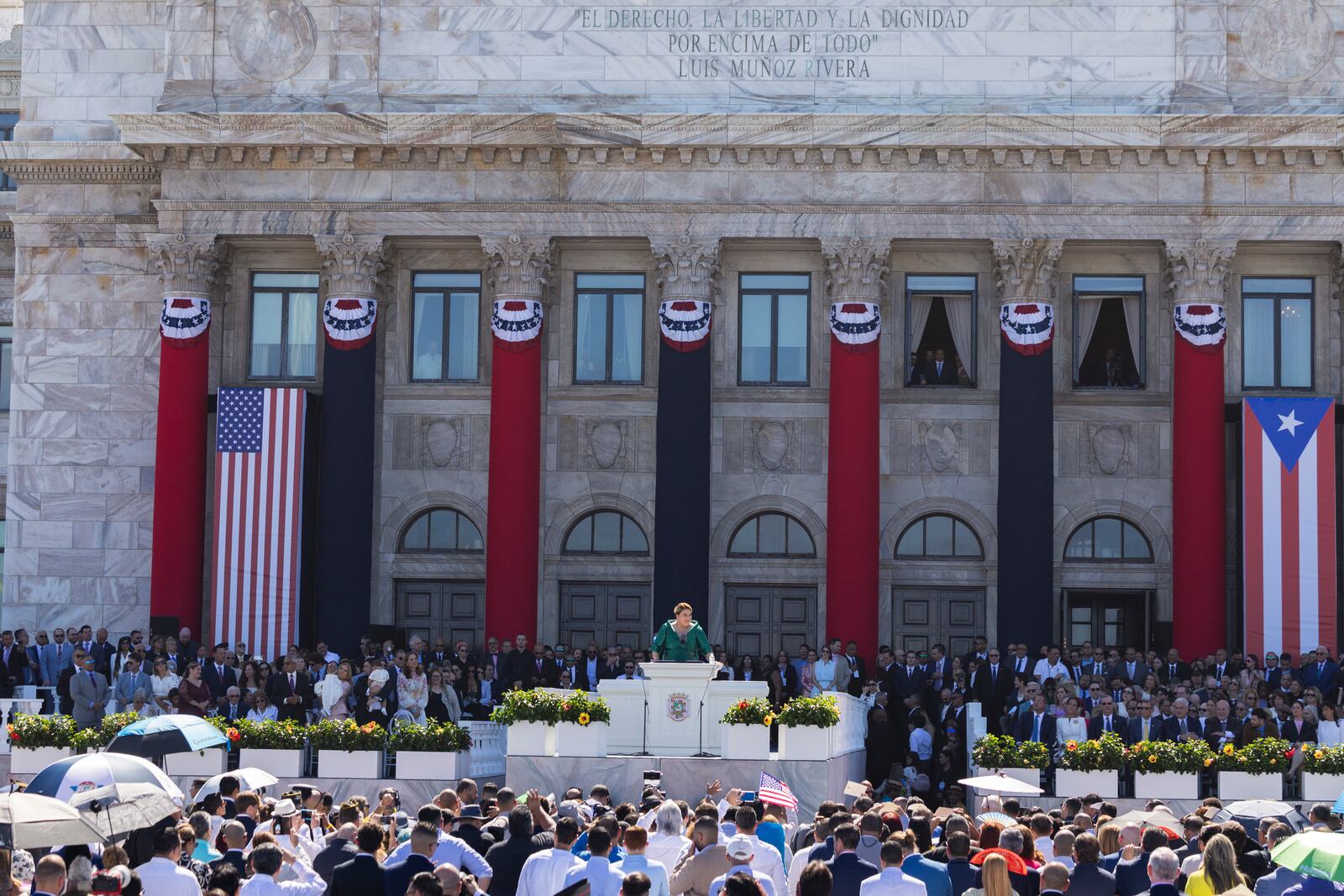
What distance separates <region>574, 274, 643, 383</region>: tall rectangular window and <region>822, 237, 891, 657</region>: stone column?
14.2ft

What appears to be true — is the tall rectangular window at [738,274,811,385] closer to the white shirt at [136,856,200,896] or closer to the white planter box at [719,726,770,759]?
the white planter box at [719,726,770,759]

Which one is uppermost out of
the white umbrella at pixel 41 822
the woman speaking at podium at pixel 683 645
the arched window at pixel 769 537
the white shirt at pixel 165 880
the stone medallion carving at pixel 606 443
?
the stone medallion carving at pixel 606 443

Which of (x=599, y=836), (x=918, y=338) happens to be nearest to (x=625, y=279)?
(x=918, y=338)

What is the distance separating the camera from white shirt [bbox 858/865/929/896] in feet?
49.7

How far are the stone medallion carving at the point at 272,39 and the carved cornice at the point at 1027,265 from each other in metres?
14.9

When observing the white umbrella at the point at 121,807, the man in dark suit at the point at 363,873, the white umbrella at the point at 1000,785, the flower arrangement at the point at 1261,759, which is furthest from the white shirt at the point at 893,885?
the flower arrangement at the point at 1261,759

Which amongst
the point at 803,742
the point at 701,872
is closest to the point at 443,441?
the point at 803,742

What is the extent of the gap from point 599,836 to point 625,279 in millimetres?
29671

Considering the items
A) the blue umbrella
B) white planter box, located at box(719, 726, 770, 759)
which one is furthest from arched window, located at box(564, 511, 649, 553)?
the blue umbrella

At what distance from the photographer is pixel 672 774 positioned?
29641 mm

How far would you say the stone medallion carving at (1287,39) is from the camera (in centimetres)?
4288

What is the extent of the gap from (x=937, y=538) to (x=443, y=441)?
34.4ft

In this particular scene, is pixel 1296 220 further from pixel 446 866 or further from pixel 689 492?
pixel 446 866

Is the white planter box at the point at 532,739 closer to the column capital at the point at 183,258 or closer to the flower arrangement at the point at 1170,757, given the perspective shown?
the flower arrangement at the point at 1170,757
